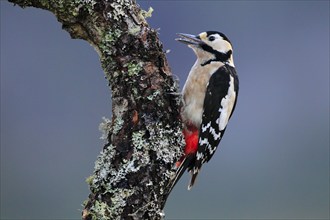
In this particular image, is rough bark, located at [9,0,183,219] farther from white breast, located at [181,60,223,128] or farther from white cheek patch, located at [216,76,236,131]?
white cheek patch, located at [216,76,236,131]

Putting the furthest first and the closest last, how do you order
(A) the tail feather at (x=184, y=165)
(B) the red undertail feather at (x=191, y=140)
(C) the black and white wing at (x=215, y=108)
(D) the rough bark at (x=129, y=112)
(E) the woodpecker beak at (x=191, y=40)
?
(E) the woodpecker beak at (x=191, y=40)
(C) the black and white wing at (x=215, y=108)
(B) the red undertail feather at (x=191, y=140)
(A) the tail feather at (x=184, y=165)
(D) the rough bark at (x=129, y=112)

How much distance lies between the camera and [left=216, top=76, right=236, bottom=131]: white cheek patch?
256cm

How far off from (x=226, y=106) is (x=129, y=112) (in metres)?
0.97

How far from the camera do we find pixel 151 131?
5.77ft

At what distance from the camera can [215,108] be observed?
255 cm

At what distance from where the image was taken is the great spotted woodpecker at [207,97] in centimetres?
238

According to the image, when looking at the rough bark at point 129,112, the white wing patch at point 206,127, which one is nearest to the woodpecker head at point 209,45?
the white wing patch at point 206,127

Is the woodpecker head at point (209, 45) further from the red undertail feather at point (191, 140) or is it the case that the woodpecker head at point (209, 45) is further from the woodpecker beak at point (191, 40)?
the red undertail feather at point (191, 140)

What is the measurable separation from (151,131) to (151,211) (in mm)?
311

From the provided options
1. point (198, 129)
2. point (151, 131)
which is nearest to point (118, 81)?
point (151, 131)

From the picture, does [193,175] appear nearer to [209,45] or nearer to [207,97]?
[207,97]

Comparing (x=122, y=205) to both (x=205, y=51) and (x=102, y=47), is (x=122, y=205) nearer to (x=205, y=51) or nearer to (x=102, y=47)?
(x=102, y=47)

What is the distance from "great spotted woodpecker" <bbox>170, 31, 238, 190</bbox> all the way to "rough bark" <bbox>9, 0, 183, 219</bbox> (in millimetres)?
468

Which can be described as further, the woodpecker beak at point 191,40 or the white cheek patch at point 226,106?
the woodpecker beak at point 191,40
